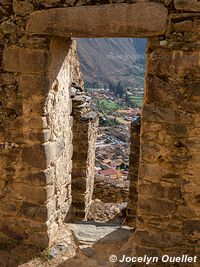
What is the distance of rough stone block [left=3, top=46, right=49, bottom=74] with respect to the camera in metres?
3.65

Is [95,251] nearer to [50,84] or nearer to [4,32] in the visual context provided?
[50,84]

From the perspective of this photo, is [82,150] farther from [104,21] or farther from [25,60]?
[104,21]

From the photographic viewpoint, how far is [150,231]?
3.73m

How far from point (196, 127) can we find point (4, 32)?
220cm

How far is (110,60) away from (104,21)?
139 ft

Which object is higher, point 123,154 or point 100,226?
point 100,226

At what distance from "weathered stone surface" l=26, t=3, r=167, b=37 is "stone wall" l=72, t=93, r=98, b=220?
3003 millimetres

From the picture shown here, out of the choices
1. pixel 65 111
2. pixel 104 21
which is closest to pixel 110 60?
pixel 65 111

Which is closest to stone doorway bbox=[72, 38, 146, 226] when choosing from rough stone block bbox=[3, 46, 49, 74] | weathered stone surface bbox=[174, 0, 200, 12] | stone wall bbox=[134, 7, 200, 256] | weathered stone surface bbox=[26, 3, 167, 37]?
stone wall bbox=[134, 7, 200, 256]

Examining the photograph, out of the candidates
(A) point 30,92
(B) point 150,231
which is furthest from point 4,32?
(B) point 150,231

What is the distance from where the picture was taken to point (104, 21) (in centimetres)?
336

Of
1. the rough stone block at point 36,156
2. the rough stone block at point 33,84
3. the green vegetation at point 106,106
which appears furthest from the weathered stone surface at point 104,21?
the green vegetation at point 106,106

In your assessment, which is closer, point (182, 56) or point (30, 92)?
point (182, 56)

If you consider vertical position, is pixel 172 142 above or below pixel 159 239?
above
